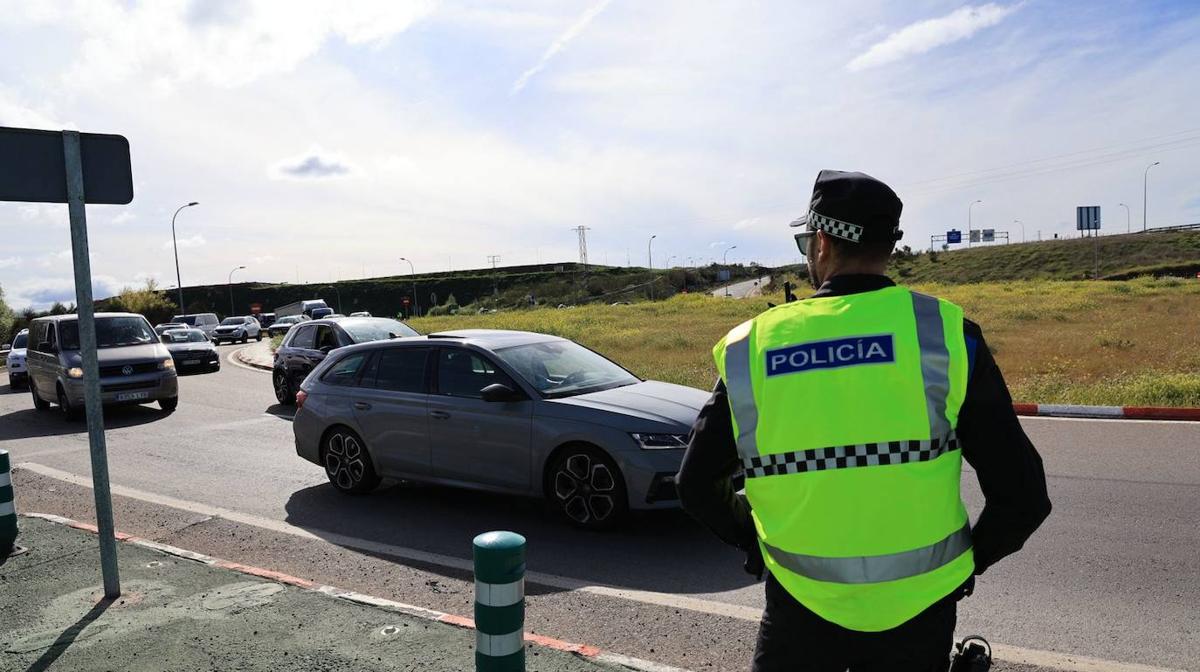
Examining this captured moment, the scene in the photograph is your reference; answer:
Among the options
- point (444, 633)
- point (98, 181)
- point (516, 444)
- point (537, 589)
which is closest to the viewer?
point (444, 633)

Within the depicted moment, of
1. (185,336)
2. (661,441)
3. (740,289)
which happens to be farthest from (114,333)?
(740,289)

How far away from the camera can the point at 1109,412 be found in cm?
1059

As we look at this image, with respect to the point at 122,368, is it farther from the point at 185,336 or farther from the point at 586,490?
the point at 185,336

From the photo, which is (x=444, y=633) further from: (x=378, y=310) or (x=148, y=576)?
(x=378, y=310)

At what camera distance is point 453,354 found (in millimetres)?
7246

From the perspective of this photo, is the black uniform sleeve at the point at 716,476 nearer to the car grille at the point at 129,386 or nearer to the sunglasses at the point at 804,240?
the sunglasses at the point at 804,240

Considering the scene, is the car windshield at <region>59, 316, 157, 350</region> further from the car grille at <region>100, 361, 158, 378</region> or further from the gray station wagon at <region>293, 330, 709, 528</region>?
the gray station wagon at <region>293, 330, 709, 528</region>

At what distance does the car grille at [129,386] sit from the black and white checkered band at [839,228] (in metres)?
14.1

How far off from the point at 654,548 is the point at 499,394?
1.63 meters

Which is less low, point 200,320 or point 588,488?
point 200,320

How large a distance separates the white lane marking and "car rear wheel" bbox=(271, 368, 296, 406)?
5720mm

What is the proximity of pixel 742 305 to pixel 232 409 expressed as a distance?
114 ft

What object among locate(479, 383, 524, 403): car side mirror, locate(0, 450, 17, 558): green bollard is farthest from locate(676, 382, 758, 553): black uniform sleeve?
locate(0, 450, 17, 558): green bollard

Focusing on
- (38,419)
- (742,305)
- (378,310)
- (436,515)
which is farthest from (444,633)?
(378,310)
